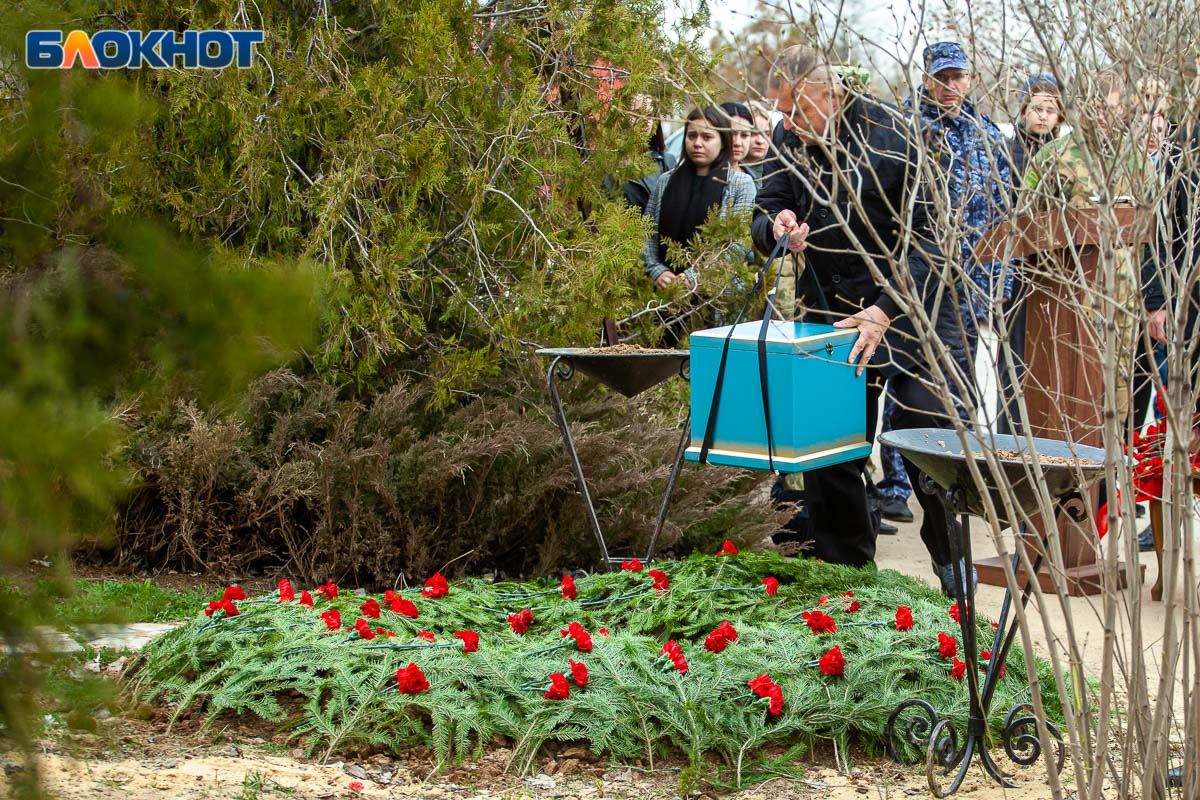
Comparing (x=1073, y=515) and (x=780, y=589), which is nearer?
(x=1073, y=515)

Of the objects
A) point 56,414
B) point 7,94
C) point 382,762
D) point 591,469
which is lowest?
point 382,762

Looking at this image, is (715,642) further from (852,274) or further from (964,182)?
(852,274)

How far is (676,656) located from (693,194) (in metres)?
3.55

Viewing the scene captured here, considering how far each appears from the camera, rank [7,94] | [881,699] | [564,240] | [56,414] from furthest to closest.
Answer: [564,240] < [881,699] < [7,94] < [56,414]

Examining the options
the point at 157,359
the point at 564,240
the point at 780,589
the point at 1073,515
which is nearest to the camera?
the point at 157,359

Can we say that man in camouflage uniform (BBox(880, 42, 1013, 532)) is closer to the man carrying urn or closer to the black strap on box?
the man carrying urn

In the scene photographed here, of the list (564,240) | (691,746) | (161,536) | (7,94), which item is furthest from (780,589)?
(7,94)

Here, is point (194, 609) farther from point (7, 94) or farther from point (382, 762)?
point (7, 94)

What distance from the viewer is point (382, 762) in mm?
3305

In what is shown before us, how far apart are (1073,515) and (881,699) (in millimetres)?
876

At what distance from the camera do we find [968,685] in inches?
130

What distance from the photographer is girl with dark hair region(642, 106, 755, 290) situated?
6.57 m

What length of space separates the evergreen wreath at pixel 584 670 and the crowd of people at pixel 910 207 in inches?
16.2

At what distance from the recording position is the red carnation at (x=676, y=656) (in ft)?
11.9
